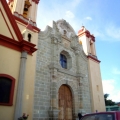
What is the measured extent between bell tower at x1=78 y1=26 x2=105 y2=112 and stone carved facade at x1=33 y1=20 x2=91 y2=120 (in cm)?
63

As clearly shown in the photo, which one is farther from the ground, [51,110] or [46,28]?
[46,28]

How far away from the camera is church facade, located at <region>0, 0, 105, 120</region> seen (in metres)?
7.06

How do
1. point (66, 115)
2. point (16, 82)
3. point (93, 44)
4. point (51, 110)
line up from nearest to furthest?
point (16, 82) < point (51, 110) < point (66, 115) < point (93, 44)

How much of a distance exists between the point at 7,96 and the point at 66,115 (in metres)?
5.57

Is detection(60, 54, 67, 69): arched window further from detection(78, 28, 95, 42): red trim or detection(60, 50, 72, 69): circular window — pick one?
detection(78, 28, 95, 42): red trim

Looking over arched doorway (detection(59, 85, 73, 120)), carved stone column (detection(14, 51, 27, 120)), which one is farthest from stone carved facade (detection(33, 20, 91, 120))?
carved stone column (detection(14, 51, 27, 120))

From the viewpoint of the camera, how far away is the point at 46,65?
35.0 feet

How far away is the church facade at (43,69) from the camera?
23.2ft

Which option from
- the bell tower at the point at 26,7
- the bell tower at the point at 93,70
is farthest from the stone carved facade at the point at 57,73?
the bell tower at the point at 26,7

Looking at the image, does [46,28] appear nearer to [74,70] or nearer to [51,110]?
[74,70]

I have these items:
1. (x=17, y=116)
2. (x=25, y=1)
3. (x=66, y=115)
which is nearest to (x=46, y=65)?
(x=66, y=115)

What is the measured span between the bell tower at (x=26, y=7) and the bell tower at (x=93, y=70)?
6.89 m

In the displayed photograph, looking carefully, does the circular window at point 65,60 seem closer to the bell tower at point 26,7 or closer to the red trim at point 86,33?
the bell tower at point 26,7

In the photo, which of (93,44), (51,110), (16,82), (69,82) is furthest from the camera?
(93,44)
